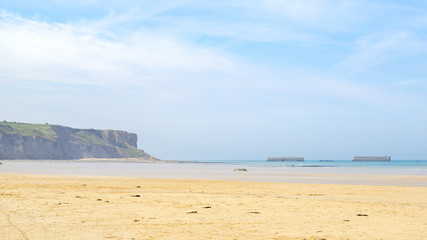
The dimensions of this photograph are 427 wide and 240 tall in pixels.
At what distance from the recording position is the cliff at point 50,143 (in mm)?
144625

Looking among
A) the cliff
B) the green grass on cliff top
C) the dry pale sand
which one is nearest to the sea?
the dry pale sand

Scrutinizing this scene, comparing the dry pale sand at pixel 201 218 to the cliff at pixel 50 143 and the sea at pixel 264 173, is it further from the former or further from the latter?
the cliff at pixel 50 143

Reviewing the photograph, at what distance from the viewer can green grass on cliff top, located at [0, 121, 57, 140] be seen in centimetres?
15325

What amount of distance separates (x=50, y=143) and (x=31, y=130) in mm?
9307

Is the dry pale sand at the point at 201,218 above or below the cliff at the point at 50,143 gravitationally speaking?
below

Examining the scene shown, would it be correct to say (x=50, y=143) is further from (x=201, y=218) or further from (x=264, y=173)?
(x=201, y=218)

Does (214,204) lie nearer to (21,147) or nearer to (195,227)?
(195,227)

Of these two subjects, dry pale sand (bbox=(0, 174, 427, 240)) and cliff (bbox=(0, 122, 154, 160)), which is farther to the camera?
cliff (bbox=(0, 122, 154, 160))

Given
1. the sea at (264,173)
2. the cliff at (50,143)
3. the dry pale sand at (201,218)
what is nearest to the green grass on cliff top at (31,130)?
the cliff at (50,143)

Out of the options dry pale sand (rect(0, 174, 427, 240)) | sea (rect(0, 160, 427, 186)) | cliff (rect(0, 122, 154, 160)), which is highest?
cliff (rect(0, 122, 154, 160))

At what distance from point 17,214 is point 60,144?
16337 cm

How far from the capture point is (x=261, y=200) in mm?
16656

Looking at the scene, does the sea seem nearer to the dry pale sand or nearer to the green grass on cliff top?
the dry pale sand

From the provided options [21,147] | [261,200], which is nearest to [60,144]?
[21,147]
